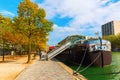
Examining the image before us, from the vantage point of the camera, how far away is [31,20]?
3591 centimetres

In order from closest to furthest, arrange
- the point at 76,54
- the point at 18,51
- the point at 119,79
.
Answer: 1. the point at 119,79
2. the point at 76,54
3. the point at 18,51

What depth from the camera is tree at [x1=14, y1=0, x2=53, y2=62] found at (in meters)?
35.6

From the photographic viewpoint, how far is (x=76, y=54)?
42.2 meters

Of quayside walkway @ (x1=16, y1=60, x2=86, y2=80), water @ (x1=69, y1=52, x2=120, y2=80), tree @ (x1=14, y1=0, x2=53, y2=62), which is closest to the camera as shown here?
Result: quayside walkway @ (x1=16, y1=60, x2=86, y2=80)

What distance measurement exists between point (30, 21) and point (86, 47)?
9.34 meters

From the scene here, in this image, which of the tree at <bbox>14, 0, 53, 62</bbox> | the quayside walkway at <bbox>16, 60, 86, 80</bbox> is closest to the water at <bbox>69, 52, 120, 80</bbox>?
the quayside walkway at <bbox>16, 60, 86, 80</bbox>

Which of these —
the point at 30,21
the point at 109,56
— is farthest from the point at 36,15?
the point at 109,56

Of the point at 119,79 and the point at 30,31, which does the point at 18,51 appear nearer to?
the point at 30,31

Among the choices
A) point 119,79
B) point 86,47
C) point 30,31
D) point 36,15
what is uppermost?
point 36,15

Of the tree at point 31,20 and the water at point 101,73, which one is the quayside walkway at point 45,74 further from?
the tree at point 31,20

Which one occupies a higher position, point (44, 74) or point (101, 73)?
point (44, 74)

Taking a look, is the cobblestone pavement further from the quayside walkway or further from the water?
the water

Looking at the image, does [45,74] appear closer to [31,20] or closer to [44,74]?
[44,74]

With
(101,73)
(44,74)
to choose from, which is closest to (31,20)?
(101,73)
